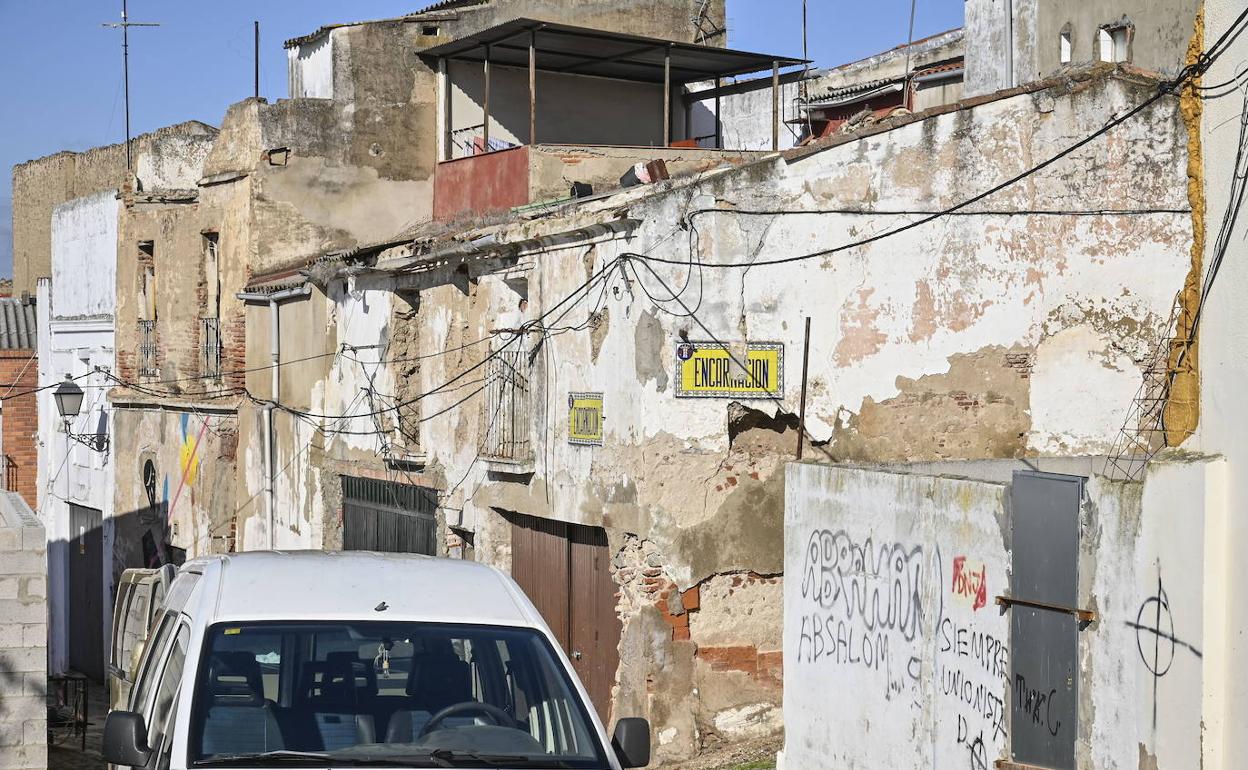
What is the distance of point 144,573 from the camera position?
1500 centimetres

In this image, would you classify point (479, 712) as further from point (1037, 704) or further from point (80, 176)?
point (80, 176)

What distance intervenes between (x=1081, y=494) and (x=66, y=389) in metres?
18.8

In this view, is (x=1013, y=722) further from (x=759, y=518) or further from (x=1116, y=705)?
(x=759, y=518)

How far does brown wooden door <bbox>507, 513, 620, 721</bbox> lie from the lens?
13.9 m

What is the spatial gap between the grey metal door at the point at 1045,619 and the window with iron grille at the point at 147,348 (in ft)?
66.2

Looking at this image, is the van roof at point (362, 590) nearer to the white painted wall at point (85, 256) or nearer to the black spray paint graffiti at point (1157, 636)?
the black spray paint graffiti at point (1157, 636)

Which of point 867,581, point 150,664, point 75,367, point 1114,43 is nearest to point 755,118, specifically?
point 1114,43

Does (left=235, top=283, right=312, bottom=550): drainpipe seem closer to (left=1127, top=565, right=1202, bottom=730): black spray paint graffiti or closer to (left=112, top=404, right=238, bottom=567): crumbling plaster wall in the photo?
(left=112, top=404, right=238, bottom=567): crumbling plaster wall

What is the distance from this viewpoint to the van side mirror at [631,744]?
5836 mm

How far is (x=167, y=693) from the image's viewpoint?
19.4ft

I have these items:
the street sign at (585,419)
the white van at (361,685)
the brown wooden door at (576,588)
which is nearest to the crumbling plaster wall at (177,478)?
the brown wooden door at (576,588)

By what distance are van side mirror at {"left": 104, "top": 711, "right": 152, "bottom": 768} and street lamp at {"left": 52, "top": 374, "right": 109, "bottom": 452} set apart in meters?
18.9

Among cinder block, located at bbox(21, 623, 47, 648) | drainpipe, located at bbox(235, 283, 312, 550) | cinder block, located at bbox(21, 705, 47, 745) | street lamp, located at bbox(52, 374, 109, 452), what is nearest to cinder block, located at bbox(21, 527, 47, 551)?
cinder block, located at bbox(21, 623, 47, 648)

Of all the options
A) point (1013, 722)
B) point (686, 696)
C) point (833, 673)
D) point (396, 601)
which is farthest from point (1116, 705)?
point (686, 696)
